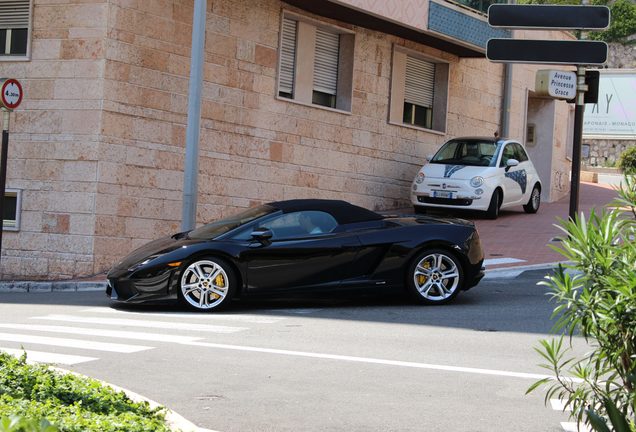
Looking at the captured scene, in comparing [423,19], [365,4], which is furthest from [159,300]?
[423,19]

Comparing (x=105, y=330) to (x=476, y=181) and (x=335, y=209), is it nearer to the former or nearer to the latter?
(x=335, y=209)

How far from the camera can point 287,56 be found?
2045 centimetres

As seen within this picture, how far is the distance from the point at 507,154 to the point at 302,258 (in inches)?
441

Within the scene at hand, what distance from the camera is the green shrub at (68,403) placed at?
16.6 ft

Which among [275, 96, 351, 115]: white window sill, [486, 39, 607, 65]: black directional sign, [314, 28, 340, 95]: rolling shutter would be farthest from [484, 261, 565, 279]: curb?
[314, 28, 340, 95]: rolling shutter

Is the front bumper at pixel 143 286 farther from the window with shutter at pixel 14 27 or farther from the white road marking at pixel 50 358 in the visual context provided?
the window with shutter at pixel 14 27

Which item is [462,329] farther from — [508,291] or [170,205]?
[170,205]

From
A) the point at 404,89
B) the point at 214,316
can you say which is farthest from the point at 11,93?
the point at 404,89

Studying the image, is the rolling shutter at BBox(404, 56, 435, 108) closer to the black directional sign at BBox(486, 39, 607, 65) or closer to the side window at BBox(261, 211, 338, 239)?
the black directional sign at BBox(486, 39, 607, 65)

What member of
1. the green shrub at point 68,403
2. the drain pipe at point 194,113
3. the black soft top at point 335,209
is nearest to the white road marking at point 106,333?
the green shrub at point 68,403

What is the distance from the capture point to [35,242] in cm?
1634

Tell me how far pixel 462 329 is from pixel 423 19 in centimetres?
1293

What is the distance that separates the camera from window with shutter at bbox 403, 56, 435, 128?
24.2m

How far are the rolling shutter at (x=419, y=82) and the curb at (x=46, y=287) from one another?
11211 mm
